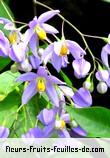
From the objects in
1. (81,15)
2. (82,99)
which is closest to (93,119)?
(82,99)

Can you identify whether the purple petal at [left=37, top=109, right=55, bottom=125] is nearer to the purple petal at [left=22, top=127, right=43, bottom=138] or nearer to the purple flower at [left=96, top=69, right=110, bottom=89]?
the purple petal at [left=22, top=127, right=43, bottom=138]

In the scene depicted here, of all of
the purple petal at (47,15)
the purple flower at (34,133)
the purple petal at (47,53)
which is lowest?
the purple flower at (34,133)

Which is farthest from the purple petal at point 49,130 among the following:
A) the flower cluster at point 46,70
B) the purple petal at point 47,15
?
the purple petal at point 47,15

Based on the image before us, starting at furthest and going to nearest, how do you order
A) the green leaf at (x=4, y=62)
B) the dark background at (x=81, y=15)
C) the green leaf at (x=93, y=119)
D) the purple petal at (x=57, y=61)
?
the dark background at (x=81, y=15) → the green leaf at (x=4, y=62) → the purple petal at (x=57, y=61) → the green leaf at (x=93, y=119)

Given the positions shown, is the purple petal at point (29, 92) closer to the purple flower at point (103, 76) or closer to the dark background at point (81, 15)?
the purple flower at point (103, 76)

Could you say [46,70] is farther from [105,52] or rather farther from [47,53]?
[105,52]

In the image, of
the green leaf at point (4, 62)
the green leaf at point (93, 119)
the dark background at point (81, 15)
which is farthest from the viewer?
the dark background at point (81, 15)

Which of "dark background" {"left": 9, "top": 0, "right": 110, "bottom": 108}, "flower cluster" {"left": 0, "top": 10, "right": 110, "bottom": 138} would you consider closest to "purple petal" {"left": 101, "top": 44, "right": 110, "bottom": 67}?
"flower cluster" {"left": 0, "top": 10, "right": 110, "bottom": 138}
